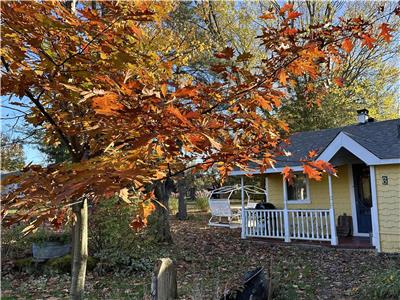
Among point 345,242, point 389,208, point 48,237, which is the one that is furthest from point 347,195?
point 48,237

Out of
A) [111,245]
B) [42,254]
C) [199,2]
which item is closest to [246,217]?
[111,245]

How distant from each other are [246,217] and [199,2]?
12829 millimetres

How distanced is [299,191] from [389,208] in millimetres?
4213

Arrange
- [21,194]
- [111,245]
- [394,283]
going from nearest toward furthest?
[21,194] < [394,283] < [111,245]

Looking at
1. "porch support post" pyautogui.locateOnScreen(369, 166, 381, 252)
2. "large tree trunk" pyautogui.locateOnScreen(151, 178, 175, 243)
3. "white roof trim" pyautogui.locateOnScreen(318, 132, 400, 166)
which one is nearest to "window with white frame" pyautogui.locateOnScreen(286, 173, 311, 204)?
"white roof trim" pyautogui.locateOnScreen(318, 132, 400, 166)

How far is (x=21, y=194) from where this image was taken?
254 centimetres

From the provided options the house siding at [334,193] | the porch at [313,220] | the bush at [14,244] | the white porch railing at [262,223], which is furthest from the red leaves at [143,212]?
the house siding at [334,193]

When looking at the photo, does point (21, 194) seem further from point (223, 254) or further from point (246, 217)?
point (246, 217)

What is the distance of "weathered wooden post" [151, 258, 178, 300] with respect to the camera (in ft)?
9.86

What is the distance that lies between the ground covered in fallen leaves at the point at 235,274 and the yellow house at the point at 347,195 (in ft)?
2.32

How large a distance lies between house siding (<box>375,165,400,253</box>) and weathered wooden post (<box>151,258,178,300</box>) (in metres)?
8.19

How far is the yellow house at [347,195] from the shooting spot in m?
9.62

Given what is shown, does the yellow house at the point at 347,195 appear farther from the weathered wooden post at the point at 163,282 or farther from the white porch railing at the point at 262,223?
the weathered wooden post at the point at 163,282

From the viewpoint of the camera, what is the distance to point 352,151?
10.3 metres
